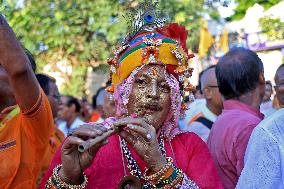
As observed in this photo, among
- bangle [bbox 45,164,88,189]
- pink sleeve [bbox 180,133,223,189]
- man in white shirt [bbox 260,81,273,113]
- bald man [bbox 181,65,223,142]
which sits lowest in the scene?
man in white shirt [bbox 260,81,273,113]

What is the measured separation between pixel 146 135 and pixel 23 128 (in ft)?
2.89

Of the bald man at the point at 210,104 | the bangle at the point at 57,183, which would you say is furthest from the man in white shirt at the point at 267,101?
the bangle at the point at 57,183

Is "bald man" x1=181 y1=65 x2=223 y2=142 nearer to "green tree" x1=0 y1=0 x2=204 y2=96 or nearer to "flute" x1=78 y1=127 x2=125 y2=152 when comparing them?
"flute" x1=78 y1=127 x2=125 y2=152

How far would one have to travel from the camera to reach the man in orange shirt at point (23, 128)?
10.6ft

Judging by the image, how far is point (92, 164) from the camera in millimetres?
3465

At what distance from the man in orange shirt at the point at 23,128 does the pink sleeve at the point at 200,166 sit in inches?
35.0

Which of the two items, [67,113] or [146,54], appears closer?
[146,54]

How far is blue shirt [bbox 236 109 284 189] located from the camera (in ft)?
8.46

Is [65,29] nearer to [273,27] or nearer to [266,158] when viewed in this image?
[273,27]

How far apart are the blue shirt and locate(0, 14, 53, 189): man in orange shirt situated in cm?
132

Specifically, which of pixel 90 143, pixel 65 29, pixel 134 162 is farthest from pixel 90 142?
pixel 65 29

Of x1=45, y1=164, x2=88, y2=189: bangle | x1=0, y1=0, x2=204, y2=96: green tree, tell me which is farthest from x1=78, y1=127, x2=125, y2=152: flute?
x1=0, y1=0, x2=204, y2=96: green tree

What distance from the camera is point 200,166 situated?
345 cm

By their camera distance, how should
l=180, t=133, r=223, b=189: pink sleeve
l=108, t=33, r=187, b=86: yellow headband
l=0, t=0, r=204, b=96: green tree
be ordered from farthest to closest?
l=0, t=0, r=204, b=96: green tree
l=108, t=33, r=187, b=86: yellow headband
l=180, t=133, r=223, b=189: pink sleeve
